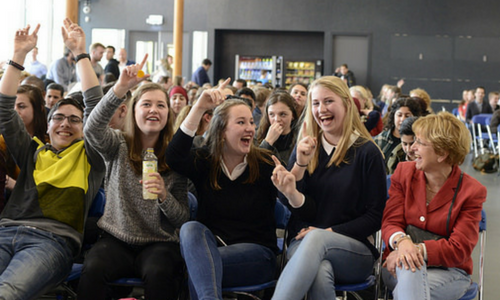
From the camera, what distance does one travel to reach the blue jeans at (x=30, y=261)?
2750 mm

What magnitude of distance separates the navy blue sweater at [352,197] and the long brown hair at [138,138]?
2.30 ft

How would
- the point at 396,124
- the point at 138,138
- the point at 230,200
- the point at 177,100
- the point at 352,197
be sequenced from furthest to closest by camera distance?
the point at 177,100 < the point at 396,124 < the point at 138,138 < the point at 230,200 < the point at 352,197

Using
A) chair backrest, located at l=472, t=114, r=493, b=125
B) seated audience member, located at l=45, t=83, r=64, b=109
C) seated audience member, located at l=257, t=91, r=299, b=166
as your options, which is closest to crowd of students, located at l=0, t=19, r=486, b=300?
seated audience member, located at l=257, t=91, r=299, b=166

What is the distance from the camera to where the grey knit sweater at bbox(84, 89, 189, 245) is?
310 cm

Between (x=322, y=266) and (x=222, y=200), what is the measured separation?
0.63 meters

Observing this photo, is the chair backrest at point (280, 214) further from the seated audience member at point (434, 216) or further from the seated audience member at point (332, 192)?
the seated audience member at point (434, 216)

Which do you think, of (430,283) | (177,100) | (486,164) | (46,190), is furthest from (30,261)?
(486,164)

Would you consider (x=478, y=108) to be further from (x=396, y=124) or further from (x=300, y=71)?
(x=396, y=124)

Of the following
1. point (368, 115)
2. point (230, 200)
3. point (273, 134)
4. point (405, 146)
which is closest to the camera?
point (230, 200)

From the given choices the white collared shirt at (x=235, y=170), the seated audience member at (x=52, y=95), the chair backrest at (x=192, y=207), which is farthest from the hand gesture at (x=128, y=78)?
the seated audience member at (x=52, y=95)

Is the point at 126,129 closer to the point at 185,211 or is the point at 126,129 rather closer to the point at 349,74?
the point at 185,211

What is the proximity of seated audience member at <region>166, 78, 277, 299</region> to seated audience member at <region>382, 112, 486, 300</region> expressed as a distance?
62cm

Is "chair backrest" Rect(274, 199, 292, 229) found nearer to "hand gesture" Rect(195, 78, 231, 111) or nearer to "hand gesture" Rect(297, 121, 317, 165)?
"hand gesture" Rect(297, 121, 317, 165)

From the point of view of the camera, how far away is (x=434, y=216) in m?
2.98
